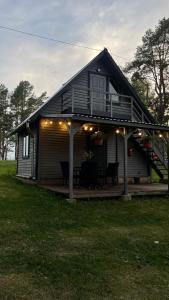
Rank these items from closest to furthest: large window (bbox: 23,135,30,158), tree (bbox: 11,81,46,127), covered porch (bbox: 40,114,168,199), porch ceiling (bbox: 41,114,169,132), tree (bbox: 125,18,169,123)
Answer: covered porch (bbox: 40,114,168,199), porch ceiling (bbox: 41,114,169,132), large window (bbox: 23,135,30,158), tree (bbox: 125,18,169,123), tree (bbox: 11,81,46,127)

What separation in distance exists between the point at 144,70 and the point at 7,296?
27579 mm

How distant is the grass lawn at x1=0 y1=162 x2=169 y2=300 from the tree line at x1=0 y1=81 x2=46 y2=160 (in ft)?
110

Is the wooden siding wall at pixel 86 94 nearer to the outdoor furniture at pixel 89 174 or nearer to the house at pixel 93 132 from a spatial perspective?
the house at pixel 93 132

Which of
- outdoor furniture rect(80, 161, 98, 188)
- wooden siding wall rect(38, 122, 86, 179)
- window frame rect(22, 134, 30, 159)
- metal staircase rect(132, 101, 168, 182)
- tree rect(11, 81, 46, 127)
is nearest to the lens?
outdoor furniture rect(80, 161, 98, 188)

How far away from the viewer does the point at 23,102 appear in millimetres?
41719

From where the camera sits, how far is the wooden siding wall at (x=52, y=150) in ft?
41.0

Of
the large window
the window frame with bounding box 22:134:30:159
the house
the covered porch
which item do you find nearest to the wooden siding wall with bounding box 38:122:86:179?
the house

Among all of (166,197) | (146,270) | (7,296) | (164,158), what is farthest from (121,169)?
(7,296)

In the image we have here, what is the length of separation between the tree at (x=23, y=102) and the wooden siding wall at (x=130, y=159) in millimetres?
28143

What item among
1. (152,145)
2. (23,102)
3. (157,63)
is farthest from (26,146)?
(23,102)

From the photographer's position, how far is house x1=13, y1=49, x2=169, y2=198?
41.1 feet

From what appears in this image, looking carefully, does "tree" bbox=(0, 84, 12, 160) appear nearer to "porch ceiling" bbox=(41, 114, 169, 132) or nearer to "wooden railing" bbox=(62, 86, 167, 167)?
"wooden railing" bbox=(62, 86, 167, 167)

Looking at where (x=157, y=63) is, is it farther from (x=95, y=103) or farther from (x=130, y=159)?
(x=95, y=103)

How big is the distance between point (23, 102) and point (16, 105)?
1.09 metres
